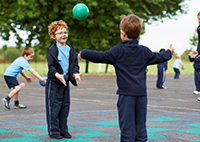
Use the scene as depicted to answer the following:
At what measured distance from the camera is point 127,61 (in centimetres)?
418

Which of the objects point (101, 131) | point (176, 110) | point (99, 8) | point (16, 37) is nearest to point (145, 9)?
point (99, 8)

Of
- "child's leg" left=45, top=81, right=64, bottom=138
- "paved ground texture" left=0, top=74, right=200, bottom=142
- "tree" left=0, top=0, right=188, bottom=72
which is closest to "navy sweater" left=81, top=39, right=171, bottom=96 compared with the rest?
"paved ground texture" left=0, top=74, right=200, bottom=142

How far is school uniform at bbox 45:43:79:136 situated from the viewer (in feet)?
18.4

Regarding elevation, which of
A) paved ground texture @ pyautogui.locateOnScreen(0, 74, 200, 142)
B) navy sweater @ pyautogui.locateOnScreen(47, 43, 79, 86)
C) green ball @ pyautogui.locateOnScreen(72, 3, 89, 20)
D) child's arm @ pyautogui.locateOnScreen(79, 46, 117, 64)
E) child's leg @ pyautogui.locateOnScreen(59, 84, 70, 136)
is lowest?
paved ground texture @ pyautogui.locateOnScreen(0, 74, 200, 142)

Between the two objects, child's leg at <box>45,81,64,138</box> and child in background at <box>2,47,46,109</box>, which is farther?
child in background at <box>2,47,46,109</box>

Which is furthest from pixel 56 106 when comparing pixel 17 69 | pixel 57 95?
pixel 17 69

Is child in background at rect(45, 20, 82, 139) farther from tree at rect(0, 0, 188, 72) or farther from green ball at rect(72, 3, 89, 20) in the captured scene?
tree at rect(0, 0, 188, 72)

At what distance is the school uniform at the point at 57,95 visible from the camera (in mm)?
5594

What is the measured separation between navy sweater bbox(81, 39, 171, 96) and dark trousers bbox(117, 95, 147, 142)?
3.3 inches

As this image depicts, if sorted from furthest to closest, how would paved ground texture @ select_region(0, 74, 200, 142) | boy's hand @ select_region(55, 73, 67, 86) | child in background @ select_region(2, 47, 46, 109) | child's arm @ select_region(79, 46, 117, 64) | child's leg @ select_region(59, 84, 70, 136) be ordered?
child in background @ select_region(2, 47, 46, 109) → child's leg @ select_region(59, 84, 70, 136) → paved ground texture @ select_region(0, 74, 200, 142) → boy's hand @ select_region(55, 73, 67, 86) → child's arm @ select_region(79, 46, 117, 64)

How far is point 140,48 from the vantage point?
167 inches

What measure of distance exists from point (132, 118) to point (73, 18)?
2336 centimetres

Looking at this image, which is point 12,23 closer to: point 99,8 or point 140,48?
point 99,8

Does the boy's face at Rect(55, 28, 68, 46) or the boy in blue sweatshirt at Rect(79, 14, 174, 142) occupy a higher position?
the boy's face at Rect(55, 28, 68, 46)
